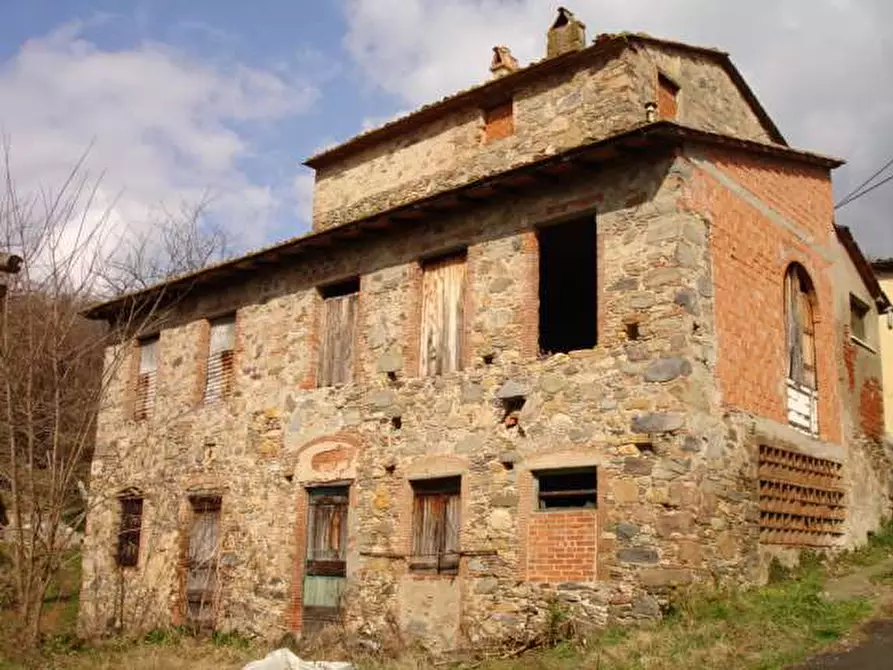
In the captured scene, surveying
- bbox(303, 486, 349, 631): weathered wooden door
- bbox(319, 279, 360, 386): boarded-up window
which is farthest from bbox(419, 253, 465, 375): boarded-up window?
bbox(303, 486, 349, 631): weathered wooden door

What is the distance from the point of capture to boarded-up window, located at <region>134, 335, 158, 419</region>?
1670 cm

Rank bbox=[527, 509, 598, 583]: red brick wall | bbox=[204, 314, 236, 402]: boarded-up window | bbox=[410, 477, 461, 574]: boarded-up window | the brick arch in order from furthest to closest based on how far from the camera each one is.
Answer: bbox=[204, 314, 236, 402]: boarded-up window < the brick arch < bbox=[410, 477, 461, 574]: boarded-up window < bbox=[527, 509, 598, 583]: red brick wall

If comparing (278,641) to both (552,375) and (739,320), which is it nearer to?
(552,375)

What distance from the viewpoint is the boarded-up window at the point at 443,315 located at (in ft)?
40.2

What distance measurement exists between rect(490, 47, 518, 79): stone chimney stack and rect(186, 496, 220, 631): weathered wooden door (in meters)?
8.59

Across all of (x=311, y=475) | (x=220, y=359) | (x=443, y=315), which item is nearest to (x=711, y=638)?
(x=443, y=315)

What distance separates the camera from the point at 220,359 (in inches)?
613

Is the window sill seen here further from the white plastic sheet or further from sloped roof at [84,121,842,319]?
the white plastic sheet

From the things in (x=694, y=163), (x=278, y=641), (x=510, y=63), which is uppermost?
(x=510, y=63)

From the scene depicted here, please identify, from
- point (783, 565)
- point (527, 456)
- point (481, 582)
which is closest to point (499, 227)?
point (527, 456)

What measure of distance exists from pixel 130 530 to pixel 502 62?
1034 cm

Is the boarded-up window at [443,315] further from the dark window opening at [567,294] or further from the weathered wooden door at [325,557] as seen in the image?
the weathered wooden door at [325,557]

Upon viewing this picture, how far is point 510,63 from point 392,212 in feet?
16.4

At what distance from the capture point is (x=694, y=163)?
10727 millimetres
